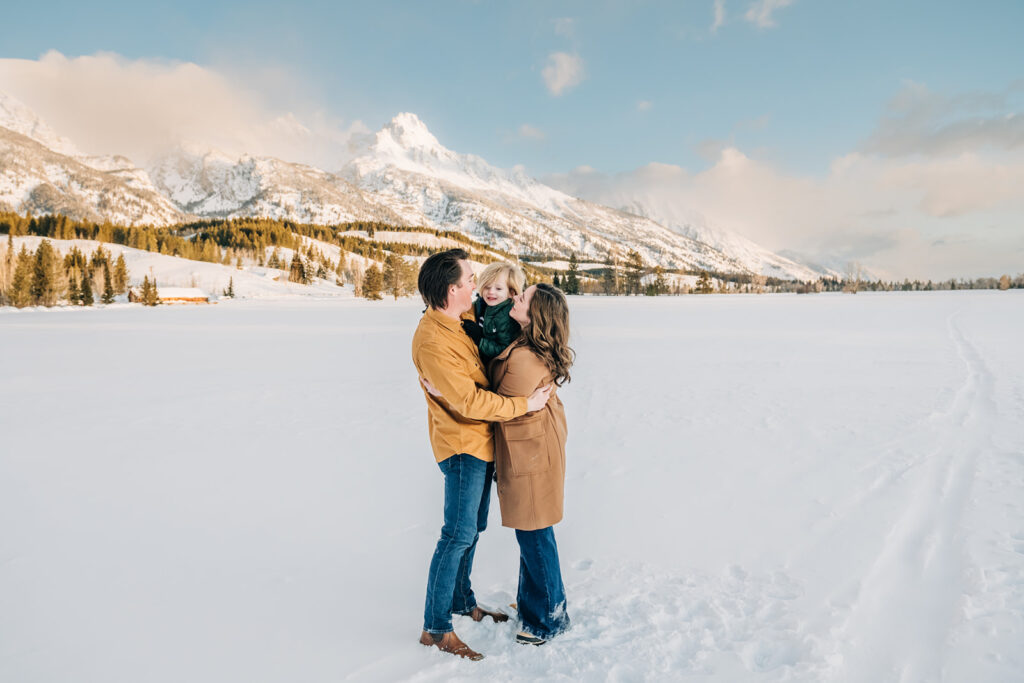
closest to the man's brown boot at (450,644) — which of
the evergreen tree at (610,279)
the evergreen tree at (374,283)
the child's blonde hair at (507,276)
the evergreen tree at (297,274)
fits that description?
the child's blonde hair at (507,276)

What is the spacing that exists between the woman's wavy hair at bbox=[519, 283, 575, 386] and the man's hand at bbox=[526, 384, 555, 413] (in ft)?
0.31

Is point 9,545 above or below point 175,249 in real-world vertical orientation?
below

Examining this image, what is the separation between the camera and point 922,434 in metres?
6.60

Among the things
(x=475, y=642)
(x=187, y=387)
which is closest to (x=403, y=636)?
(x=475, y=642)

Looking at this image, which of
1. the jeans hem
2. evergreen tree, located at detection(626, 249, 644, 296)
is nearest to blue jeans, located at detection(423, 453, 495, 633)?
the jeans hem

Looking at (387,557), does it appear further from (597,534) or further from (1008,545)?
(1008,545)

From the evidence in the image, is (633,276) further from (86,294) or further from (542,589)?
(542,589)

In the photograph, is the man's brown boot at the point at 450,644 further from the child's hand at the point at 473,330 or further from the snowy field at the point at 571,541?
the child's hand at the point at 473,330

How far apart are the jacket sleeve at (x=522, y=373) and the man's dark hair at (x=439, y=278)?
0.45 m

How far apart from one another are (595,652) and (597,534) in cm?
140

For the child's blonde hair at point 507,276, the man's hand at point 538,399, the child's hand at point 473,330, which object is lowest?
the man's hand at point 538,399

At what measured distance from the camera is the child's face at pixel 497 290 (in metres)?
2.88

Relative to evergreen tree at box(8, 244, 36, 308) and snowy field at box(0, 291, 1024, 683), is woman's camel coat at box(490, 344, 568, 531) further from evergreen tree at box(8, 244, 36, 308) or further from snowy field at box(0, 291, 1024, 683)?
evergreen tree at box(8, 244, 36, 308)

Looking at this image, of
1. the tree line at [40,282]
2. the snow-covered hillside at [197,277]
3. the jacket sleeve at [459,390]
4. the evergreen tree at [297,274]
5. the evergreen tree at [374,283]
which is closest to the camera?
the jacket sleeve at [459,390]
